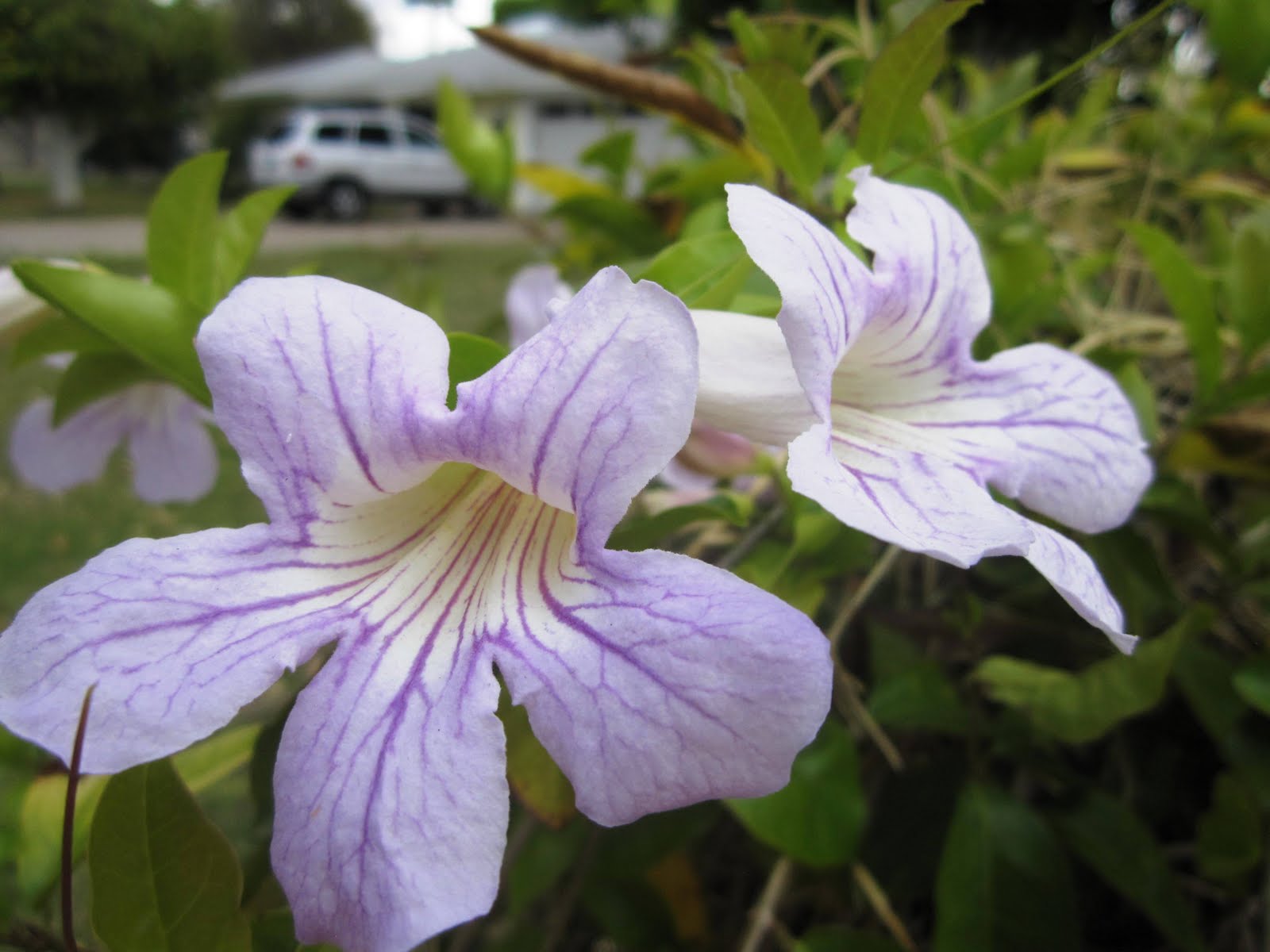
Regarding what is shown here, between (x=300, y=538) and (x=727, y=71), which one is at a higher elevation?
(x=727, y=71)

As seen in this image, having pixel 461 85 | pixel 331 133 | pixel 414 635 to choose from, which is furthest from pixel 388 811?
pixel 331 133

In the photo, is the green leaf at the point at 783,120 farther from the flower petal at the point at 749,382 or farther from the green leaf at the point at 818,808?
the green leaf at the point at 818,808

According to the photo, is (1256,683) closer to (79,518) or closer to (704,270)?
(704,270)

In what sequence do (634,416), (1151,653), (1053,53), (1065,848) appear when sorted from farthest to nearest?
(1053,53), (1065,848), (1151,653), (634,416)

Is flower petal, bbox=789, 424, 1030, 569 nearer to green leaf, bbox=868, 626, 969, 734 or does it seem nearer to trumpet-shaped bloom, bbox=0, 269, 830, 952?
trumpet-shaped bloom, bbox=0, 269, 830, 952

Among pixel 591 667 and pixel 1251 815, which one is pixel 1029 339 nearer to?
pixel 1251 815

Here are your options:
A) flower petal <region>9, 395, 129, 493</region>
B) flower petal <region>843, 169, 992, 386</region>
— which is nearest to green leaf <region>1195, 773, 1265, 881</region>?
flower petal <region>843, 169, 992, 386</region>

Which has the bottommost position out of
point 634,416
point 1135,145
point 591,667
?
point 591,667

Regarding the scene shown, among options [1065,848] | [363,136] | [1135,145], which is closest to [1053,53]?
[1135,145]

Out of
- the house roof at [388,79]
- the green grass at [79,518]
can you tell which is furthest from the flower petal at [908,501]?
the house roof at [388,79]
